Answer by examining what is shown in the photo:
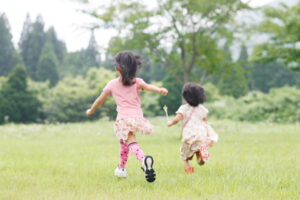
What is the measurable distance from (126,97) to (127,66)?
1.35 ft

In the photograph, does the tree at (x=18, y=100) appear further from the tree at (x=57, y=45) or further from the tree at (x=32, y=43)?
the tree at (x=57, y=45)

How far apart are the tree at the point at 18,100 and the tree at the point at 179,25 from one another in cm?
2119

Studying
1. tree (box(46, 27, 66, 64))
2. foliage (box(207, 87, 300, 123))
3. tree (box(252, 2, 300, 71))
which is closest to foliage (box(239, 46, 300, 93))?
tree (box(252, 2, 300, 71))

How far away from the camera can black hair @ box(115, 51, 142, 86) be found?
4.16 metres

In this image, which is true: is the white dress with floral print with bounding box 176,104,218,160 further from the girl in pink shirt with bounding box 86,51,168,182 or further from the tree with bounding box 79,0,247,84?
the tree with bounding box 79,0,247,84

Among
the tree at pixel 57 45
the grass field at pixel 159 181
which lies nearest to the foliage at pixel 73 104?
the grass field at pixel 159 181

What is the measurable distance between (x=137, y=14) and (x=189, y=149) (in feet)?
24.4

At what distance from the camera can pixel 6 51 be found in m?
48.6

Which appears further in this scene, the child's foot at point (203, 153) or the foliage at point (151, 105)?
the foliage at point (151, 105)

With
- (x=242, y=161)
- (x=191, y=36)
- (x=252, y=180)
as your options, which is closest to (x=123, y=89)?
(x=252, y=180)

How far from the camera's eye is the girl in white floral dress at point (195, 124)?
449 centimetres

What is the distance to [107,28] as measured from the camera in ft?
38.3

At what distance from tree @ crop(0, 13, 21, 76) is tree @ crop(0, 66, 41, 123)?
1986 centimetres

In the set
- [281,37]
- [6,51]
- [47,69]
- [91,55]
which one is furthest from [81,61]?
[281,37]
